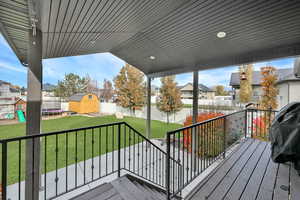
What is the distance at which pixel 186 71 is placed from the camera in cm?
486

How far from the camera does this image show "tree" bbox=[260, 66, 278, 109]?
238 inches

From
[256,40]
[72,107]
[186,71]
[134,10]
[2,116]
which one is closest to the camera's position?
[134,10]

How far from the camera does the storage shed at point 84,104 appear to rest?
1173cm

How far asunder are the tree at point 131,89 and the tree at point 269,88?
24.3 ft

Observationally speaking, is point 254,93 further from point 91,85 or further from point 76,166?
point 91,85

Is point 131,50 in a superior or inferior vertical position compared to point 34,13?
superior

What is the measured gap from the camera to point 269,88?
608 centimetres

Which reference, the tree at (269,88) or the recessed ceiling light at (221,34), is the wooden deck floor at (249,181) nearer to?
the recessed ceiling light at (221,34)

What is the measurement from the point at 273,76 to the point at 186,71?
14.1ft

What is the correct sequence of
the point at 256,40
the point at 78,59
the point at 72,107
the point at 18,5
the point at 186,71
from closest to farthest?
the point at 18,5 < the point at 256,40 < the point at 186,71 < the point at 72,107 < the point at 78,59

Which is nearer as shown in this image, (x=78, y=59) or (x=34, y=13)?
(x=34, y=13)

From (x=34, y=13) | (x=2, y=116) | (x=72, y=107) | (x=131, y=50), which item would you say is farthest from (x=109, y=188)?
(x=72, y=107)

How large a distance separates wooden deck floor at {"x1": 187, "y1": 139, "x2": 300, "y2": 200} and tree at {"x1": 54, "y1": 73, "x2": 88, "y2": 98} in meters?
16.4

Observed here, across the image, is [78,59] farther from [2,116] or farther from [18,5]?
[18,5]
